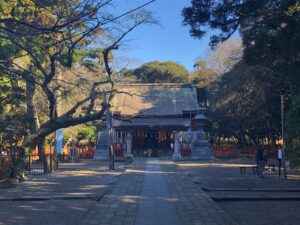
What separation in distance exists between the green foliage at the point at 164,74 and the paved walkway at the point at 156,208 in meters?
46.0

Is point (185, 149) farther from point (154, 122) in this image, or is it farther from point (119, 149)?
point (119, 149)

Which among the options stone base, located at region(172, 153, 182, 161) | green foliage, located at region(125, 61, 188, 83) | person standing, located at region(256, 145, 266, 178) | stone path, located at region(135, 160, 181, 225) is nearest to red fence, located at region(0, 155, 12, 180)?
stone path, located at region(135, 160, 181, 225)

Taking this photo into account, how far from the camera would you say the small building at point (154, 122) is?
127 ft

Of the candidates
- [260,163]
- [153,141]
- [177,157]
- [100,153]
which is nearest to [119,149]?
[100,153]

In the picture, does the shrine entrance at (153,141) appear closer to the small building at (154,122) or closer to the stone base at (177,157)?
the small building at (154,122)

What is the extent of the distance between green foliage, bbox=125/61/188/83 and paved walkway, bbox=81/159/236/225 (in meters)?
46.0

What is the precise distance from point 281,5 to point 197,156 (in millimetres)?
24965

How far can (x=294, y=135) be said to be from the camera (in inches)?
831

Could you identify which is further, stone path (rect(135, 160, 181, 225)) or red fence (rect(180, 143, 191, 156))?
red fence (rect(180, 143, 191, 156))

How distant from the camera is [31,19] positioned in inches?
517

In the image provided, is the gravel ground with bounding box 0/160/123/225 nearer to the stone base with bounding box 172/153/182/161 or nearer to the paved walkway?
the paved walkway

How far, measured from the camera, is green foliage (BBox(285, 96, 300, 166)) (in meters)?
20.9

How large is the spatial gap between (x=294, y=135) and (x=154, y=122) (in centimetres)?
2047

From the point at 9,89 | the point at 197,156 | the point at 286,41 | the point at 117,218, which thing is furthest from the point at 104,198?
the point at 197,156
